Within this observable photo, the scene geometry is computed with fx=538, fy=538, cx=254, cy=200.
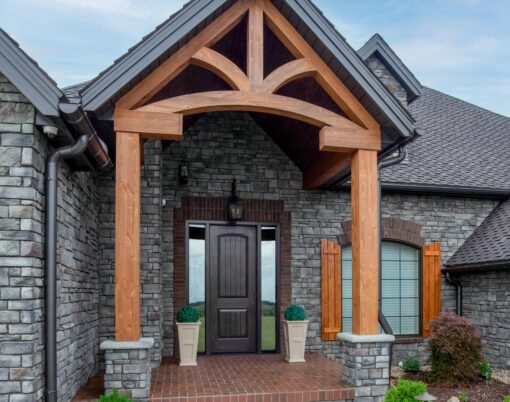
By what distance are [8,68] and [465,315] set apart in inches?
317

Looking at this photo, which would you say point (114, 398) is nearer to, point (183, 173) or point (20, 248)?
point (20, 248)

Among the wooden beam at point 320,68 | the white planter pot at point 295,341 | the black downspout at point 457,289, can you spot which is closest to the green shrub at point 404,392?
the white planter pot at point 295,341

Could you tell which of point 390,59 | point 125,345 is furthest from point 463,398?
point 390,59

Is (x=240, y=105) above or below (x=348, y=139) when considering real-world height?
above

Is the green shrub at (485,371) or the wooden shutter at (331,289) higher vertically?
the wooden shutter at (331,289)

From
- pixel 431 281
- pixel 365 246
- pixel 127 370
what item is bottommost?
pixel 127 370

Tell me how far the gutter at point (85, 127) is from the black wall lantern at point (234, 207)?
2.77 m

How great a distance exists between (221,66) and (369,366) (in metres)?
3.73

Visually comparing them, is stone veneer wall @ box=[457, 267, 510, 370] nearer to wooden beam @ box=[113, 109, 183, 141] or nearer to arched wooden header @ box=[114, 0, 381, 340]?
arched wooden header @ box=[114, 0, 381, 340]

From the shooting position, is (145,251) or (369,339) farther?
(145,251)

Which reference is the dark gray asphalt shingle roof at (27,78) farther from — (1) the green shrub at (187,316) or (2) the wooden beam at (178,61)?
(1) the green shrub at (187,316)

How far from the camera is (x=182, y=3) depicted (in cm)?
588

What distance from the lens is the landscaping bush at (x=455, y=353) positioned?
7504mm

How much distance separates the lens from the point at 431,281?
30.9 ft
